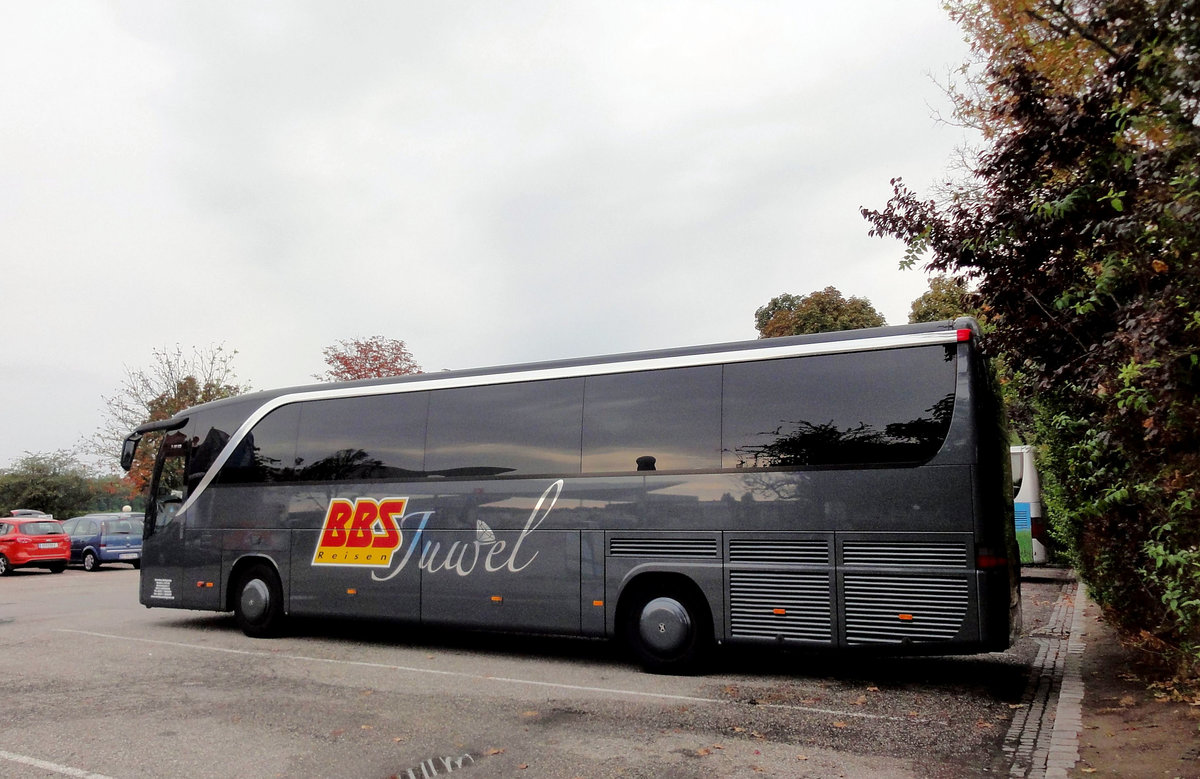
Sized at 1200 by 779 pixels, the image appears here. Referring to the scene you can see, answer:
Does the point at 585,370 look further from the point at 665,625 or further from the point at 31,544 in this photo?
the point at 31,544

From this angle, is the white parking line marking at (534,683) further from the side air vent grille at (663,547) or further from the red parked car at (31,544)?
the red parked car at (31,544)

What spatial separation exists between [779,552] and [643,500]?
1.56 meters

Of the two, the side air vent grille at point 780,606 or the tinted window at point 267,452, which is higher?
the tinted window at point 267,452

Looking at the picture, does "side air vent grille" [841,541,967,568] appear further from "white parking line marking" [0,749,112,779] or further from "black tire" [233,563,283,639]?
"black tire" [233,563,283,639]

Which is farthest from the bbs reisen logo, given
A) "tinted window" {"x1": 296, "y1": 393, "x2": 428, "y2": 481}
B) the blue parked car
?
the blue parked car

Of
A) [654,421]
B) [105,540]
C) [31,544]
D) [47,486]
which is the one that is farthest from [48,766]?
[47,486]

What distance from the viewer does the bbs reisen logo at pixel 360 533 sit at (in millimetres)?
11266

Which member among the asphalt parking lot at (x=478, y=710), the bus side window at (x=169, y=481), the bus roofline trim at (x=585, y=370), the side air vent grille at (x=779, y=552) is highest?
the bus roofline trim at (x=585, y=370)

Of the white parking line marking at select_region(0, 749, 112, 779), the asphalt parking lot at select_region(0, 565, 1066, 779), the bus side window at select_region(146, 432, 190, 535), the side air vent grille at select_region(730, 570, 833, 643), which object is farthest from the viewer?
the bus side window at select_region(146, 432, 190, 535)

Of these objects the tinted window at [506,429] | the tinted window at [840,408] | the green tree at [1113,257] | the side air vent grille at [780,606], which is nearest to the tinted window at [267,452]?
the tinted window at [506,429]

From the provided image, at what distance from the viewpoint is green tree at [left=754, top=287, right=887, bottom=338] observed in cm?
→ 4369

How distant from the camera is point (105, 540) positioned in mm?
27344

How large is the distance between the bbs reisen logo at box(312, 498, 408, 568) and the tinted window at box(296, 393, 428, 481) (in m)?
0.37

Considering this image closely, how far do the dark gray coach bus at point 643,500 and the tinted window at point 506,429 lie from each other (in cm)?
3
